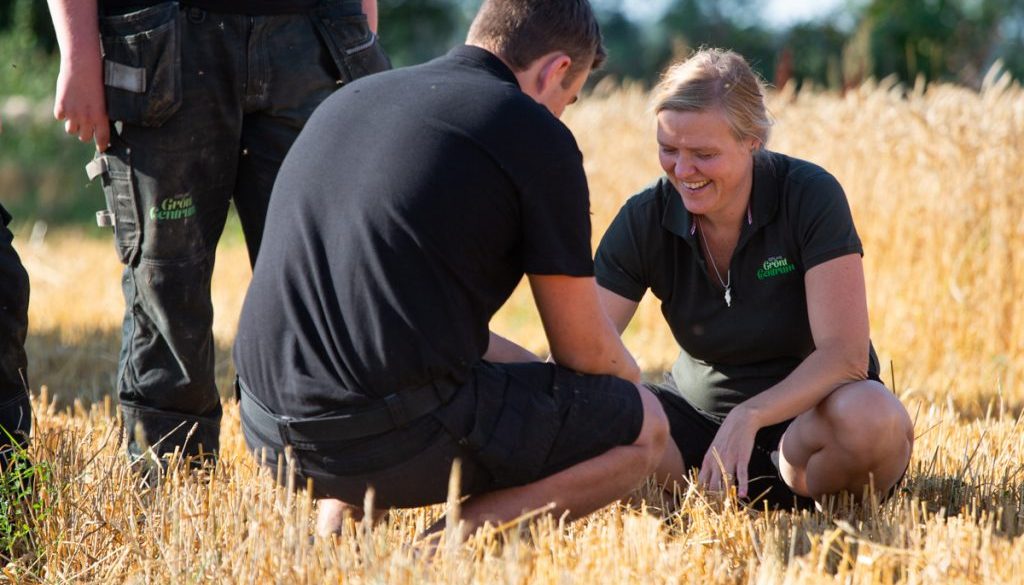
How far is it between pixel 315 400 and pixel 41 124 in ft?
64.9

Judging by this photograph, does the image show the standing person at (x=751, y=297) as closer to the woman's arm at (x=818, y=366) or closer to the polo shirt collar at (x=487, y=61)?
the woman's arm at (x=818, y=366)

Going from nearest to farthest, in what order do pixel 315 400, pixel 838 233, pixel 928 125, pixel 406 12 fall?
pixel 315 400, pixel 838 233, pixel 928 125, pixel 406 12

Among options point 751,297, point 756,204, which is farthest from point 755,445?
point 756,204

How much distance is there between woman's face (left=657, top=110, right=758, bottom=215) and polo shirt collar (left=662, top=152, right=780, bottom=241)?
6cm

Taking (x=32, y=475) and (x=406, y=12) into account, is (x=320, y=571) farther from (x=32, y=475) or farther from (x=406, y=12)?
(x=406, y=12)

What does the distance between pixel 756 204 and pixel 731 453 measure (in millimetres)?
805

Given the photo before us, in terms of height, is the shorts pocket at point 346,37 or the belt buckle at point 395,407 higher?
the shorts pocket at point 346,37

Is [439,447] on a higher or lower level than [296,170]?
lower

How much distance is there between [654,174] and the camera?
9914 mm

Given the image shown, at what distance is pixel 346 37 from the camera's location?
4.09 metres

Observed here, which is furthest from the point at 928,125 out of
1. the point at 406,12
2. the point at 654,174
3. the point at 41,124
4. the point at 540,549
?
the point at 406,12

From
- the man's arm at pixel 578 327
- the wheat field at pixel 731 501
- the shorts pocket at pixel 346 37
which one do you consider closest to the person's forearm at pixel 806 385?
the wheat field at pixel 731 501

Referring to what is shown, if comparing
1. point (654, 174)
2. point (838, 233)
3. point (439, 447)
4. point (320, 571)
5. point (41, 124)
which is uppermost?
point (838, 233)

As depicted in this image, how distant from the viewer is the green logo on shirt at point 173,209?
386cm
